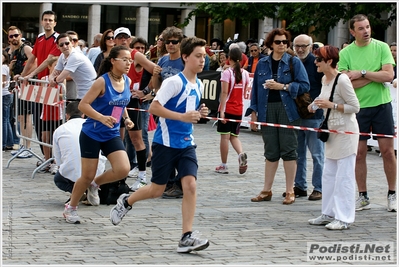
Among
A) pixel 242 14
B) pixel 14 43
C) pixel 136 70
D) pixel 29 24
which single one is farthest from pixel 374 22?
pixel 29 24

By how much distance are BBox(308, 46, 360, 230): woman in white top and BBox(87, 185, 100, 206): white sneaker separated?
2417mm

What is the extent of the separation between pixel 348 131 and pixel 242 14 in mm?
24501

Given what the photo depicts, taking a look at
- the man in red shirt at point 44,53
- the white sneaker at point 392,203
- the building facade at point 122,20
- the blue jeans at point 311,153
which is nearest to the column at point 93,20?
the building facade at point 122,20

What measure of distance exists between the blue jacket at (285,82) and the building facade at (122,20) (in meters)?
36.4

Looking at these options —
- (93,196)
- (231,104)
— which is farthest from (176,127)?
(231,104)

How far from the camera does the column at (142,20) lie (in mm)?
49750

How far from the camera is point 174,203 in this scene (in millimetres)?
10086

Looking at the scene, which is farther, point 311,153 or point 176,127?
point 311,153

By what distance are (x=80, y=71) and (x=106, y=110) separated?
115 inches

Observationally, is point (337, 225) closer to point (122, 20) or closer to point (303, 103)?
point (303, 103)

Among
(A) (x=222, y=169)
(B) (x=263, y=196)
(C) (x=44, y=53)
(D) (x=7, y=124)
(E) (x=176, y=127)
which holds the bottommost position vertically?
(A) (x=222, y=169)

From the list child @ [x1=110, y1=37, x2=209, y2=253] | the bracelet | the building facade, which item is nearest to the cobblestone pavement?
child @ [x1=110, y1=37, x2=209, y2=253]

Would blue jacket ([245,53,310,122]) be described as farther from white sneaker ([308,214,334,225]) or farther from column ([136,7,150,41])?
column ([136,7,150,41])

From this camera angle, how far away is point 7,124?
15523 mm
